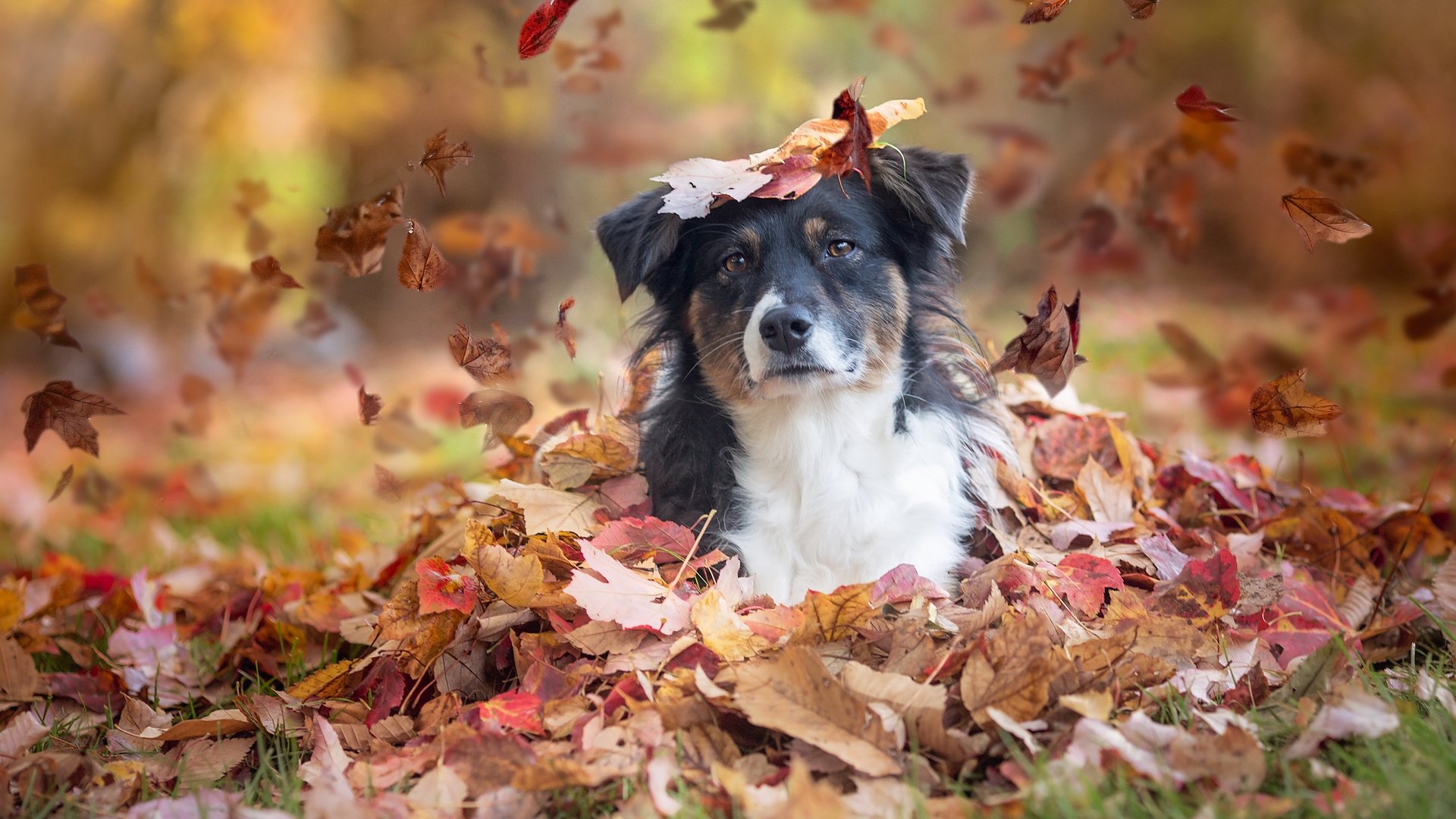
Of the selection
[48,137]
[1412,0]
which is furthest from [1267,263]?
[48,137]

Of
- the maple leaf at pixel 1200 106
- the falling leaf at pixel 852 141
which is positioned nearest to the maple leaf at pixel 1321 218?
the maple leaf at pixel 1200 106

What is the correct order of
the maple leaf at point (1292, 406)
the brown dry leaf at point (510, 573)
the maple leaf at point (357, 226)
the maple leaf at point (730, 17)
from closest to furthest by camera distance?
the brown dry leaf at point (510, 573)
the maple leaf at point (1292, 406)
the maple leaf at point (357, 226)
the maple leaf at point (730, 17)

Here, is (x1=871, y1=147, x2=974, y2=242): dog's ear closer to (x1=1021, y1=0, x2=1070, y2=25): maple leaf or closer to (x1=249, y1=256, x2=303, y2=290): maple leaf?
(x1=1021, y1=0, x2=1070, y2=25): maple leaf

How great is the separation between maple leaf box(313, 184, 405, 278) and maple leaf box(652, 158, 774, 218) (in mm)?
610

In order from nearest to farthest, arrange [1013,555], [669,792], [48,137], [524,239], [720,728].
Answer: [669,792] → [720,728] → [1013,555] → [524,239] → [48,137]

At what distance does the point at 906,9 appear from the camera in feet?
21.5

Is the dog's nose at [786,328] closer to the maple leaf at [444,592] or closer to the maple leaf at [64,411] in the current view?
the maple leaf at [444,592]

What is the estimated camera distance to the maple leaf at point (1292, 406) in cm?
229

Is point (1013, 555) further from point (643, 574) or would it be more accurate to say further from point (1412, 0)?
point (1412, 0)

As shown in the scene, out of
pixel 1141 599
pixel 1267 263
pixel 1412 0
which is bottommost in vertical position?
pixel 1267 263

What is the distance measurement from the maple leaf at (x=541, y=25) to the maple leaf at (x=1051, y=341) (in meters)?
1.05

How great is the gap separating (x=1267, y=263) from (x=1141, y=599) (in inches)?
301

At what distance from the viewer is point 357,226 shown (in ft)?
7.93

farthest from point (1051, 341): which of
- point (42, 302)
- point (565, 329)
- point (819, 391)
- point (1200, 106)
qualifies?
point (42, 302)
